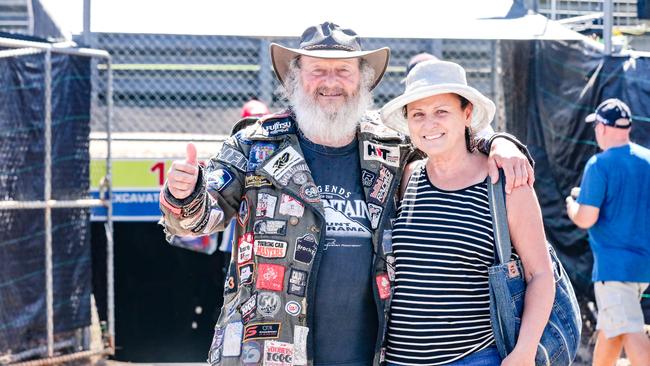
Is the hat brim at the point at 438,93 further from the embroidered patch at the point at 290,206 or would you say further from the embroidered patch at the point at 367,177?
the embroidered patch at the point at 290,206

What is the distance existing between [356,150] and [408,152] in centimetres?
20

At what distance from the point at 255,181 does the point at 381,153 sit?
47 centimetres

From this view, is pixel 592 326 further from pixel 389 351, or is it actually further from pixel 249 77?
pixel 389 351

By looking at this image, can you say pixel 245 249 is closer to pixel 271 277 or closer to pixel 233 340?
pixel 271 277

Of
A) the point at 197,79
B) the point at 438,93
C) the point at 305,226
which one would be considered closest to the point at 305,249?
the point at 305,226

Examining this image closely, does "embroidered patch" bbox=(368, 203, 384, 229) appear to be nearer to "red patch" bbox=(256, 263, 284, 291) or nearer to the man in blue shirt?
"red patch" bbox=(256, 263, 284, 291)

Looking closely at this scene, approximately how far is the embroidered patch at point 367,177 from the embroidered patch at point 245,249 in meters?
0.43

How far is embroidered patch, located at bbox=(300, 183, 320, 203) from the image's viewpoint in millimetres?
3471

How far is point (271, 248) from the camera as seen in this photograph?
3.47 m

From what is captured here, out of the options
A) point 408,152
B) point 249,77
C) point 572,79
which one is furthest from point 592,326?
point 408,152

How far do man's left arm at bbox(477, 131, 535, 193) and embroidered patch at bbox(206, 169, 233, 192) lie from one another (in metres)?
0.87

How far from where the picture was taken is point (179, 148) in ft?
27.6

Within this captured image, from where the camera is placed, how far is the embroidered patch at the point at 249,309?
3.44 metres

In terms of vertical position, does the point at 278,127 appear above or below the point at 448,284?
above
